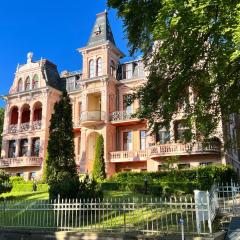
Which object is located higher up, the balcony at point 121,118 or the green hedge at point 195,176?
the balcony at point 121,118

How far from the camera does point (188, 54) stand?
12.2 m

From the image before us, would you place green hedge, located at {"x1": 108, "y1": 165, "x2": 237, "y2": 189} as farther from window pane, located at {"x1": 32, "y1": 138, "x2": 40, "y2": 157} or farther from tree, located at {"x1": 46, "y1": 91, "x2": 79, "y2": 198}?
window pane, located at {"x1": 32, "y1": 138, "x2": 40, "y2": 157}

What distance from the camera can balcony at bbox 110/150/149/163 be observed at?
112ft

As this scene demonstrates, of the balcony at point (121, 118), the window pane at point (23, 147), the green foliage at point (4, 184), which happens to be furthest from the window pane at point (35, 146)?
the green foliage at point (4, 184)

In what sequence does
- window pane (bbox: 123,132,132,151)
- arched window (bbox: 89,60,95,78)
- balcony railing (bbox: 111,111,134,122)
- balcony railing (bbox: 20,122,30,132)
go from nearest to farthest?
balcony railing (bbox: 111,111,134,122), window pane (bbox: 123,132,132,151), arched window (bbox: 89,60,95,78), balcony railing (bbox: 20,122,30,132)

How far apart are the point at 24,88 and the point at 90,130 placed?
12.3 m

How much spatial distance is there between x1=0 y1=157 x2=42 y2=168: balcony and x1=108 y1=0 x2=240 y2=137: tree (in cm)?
2591

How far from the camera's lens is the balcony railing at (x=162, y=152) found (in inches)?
1148

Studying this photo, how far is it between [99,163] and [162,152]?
20.7 feet

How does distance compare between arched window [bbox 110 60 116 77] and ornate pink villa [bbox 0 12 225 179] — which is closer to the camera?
ornate pink villa [bbox 0 12 225 179]

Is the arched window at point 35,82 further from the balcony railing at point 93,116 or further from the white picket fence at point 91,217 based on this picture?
the white picket fence at point 91,217

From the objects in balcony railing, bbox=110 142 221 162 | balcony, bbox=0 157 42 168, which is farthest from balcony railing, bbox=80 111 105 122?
balcony, bbox=0 157 42 168

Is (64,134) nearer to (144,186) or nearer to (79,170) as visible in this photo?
(144,186)

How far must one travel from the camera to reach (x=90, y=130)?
37469 mm
